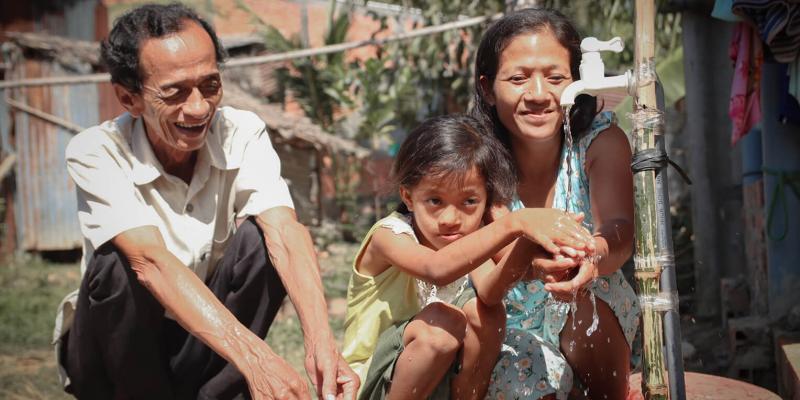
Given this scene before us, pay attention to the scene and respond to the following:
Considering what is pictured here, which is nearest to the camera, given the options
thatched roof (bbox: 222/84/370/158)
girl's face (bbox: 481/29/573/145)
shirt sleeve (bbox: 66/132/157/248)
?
girl's face (bbox: 481/29/573/145)

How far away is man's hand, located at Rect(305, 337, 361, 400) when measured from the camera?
225cm

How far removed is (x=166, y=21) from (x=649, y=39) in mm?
1642

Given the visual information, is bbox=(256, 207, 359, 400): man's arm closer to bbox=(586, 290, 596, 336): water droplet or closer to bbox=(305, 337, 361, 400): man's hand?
bbox=(305, 337, 361, 400): man's hand

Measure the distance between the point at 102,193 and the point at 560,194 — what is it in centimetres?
153

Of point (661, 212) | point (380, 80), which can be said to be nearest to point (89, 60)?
point (380, 80)

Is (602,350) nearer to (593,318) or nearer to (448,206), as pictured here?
(593,318)

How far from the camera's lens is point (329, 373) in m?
2.27

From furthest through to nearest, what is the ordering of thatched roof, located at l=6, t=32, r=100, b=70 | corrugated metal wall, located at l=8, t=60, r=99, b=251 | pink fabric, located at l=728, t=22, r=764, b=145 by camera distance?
corrugated metal wall, located at l=8, t=60, r=99, b=251 < thatched roof, located at l=6, t=32, r=100, b=70 < pink fabric, located at l=728, t=22, r=764, b=145

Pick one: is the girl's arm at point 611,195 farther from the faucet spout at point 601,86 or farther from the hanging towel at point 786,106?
the hanging towel at point 786,106

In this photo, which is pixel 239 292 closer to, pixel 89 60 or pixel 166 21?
pixel 166 21

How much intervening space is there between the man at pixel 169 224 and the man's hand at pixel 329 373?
114 mm

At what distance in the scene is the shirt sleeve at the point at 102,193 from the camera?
266 centimetres

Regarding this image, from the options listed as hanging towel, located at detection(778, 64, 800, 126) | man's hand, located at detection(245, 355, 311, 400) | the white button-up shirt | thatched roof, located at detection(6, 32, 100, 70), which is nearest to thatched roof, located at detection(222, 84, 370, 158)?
thatched roof, located at detection(6, 32, 100, 70)

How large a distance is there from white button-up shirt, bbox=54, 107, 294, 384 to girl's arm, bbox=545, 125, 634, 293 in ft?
3.50
